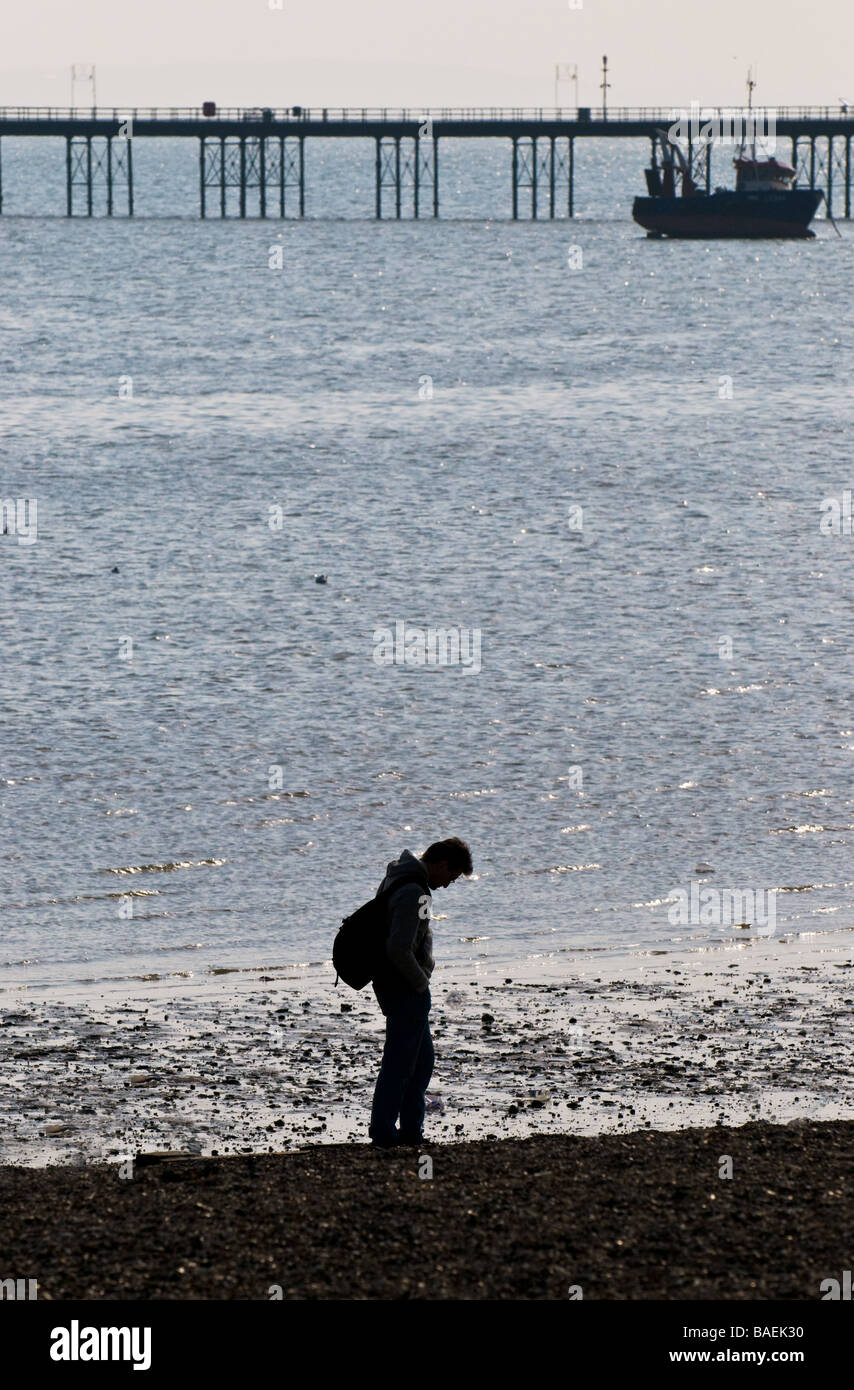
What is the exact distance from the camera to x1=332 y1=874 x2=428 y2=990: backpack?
10.4 meters

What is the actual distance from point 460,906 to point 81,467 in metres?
34.2

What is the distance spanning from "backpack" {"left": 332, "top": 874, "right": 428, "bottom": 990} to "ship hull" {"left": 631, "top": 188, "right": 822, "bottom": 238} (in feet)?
411

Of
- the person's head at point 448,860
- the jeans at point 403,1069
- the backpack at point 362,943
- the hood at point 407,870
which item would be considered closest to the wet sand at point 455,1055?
the jeans at point 403,1069

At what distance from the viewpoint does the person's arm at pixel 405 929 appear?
1032 centimetres

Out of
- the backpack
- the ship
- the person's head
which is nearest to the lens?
the person's head

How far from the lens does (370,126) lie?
11925cm

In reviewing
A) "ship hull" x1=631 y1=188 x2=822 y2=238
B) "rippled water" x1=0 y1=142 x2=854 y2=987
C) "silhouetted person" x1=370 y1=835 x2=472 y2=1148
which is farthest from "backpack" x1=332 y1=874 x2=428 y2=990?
"ship hull" x1=631 y1=188 x2=822 y2=238

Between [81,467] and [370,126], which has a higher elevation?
[370,126]

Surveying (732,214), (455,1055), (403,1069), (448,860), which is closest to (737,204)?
(732,214)

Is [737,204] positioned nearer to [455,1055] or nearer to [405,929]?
[455,1055]

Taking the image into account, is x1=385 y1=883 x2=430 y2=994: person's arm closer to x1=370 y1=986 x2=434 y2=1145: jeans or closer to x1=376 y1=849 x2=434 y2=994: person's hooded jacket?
x1=376 y1=849 x2=434 y2=994: person's hooded jacket

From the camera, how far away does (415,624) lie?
33125mm
